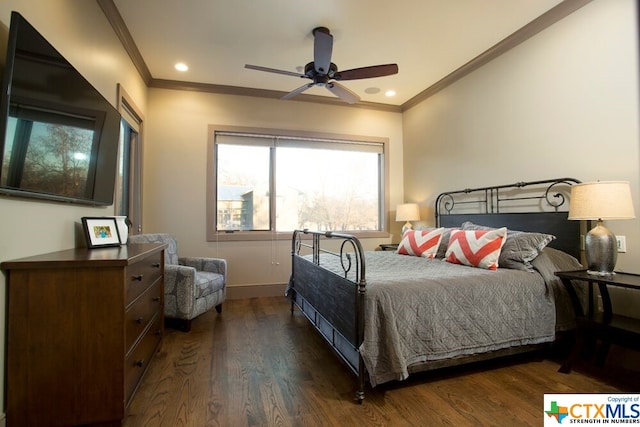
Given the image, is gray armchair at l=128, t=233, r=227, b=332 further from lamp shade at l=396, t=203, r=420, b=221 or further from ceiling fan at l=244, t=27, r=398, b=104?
lamp shade at l=396, t=203, r=420, b=221

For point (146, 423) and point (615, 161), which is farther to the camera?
point (615, 161)

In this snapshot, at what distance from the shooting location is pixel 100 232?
2090 mm

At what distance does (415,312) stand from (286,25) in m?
2.63

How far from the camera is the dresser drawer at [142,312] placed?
161 cm

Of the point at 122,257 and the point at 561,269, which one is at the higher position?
the point at 122,257

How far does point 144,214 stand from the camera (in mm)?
3830

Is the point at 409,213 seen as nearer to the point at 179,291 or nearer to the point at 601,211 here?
the point at 601,211

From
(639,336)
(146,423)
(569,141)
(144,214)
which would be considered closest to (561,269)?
(639,336)

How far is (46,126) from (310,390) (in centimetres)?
205

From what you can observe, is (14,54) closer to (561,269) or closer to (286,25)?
(286,25)

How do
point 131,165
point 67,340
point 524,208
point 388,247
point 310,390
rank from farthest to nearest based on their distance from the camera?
point 388,247, point 131,165, point 524,208, point 310,390, point 67,340

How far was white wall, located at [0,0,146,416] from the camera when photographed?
1417 millimetres

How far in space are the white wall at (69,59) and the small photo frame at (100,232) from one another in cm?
10

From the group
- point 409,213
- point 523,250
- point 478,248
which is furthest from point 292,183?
point 523,250
